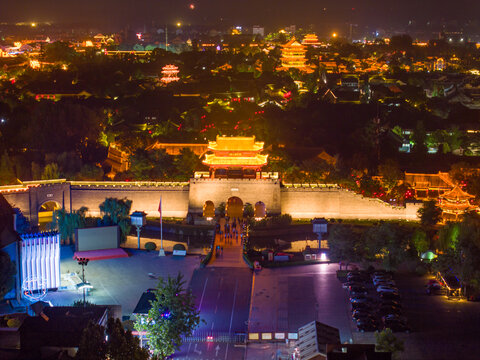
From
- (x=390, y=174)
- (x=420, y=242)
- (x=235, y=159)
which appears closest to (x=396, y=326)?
(x=420, y=242)

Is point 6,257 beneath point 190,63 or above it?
beneath

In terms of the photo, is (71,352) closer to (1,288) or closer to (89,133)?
(1,288)

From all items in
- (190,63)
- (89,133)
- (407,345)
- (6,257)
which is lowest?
(407,345)

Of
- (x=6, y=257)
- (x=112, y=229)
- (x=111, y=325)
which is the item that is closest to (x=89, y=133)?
(x=112, y=229)

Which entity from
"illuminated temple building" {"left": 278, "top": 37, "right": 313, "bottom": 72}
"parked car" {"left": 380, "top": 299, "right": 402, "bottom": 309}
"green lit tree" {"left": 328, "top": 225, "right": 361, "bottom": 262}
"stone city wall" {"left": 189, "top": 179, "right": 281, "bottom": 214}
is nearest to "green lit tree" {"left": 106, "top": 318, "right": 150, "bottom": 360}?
"parked car" {"left": 380, "top": 299, "right": 402, "bottom": 309}

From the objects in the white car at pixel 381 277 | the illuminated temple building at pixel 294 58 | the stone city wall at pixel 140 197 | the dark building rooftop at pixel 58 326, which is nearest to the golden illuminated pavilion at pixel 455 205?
the white car at pixel 381 277

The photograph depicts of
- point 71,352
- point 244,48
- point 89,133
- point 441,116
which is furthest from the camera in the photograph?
point 244,48

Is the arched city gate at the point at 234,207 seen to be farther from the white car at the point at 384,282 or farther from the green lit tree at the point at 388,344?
the green lit tree at the point at 388,344
